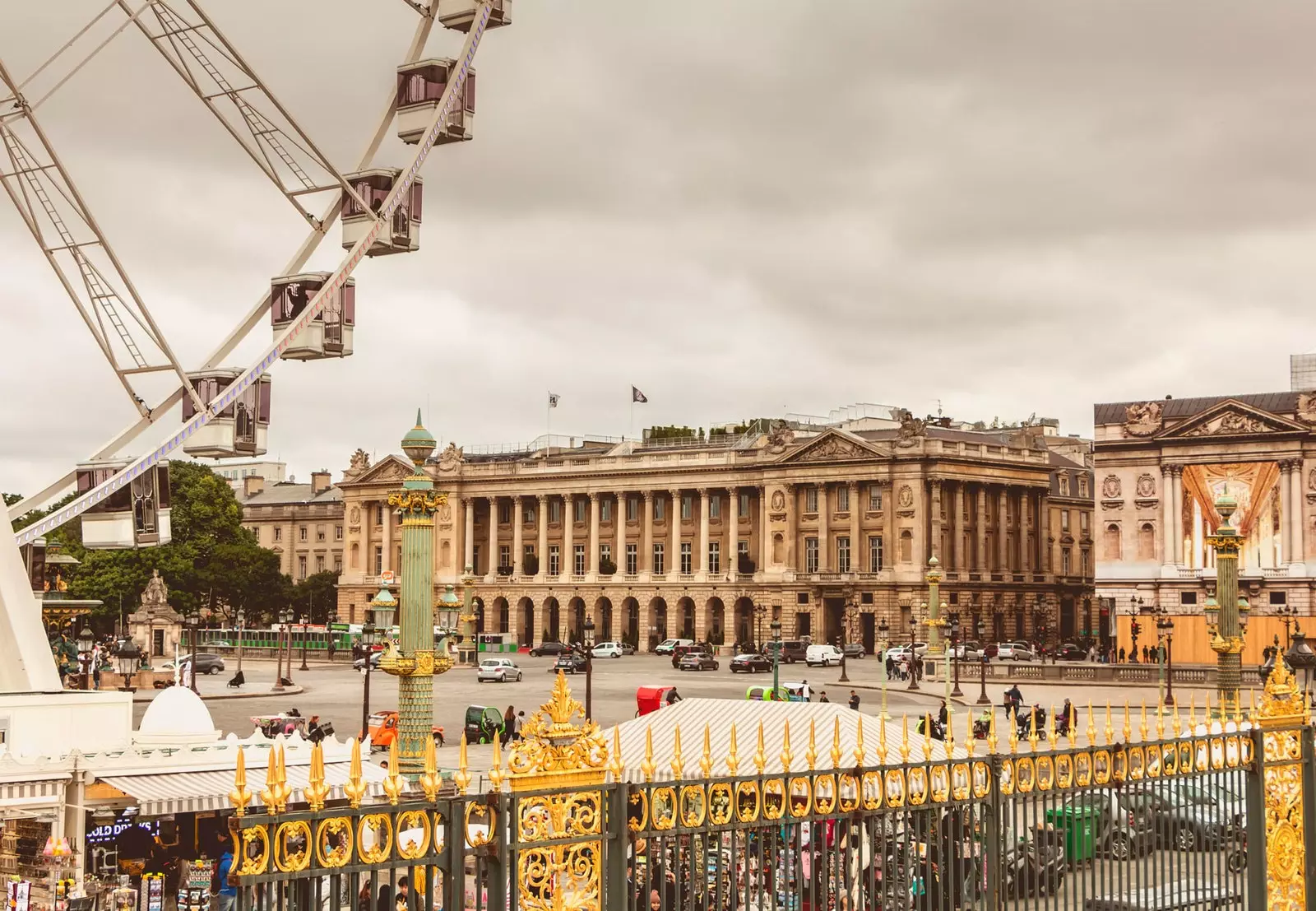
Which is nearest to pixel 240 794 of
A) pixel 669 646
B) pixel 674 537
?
pixel 669 646

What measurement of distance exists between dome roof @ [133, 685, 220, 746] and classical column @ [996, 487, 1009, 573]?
100m

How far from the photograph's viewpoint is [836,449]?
117 m

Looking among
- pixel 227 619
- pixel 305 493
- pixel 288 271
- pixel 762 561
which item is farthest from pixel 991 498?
pixel 288 271

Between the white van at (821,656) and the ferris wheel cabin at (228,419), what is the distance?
7003 cm

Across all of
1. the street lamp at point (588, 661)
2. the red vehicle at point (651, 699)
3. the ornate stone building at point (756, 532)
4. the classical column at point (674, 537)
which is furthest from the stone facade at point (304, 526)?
the red vehicle at point (651, 699)

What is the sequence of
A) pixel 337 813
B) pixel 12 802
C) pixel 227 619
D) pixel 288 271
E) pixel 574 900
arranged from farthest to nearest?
pixel 227 619, pixel 288 271, pixel 12 802, pixel 574 900, pixel 337 813

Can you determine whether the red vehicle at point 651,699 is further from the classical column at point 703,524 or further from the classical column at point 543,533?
the classical column at point 543,533

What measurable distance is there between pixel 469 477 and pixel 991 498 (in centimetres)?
4199

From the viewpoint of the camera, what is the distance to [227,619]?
417ft

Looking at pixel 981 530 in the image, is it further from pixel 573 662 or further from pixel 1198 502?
pixel 573 662

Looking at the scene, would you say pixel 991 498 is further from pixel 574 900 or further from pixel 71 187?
pixel 574 900

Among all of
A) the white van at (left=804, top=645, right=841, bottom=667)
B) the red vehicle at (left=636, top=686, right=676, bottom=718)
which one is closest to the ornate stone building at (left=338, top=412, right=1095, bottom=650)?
the white van at (left=804, top=645, right=841, bottom=667)

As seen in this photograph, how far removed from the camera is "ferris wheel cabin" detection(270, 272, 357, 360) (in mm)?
22750

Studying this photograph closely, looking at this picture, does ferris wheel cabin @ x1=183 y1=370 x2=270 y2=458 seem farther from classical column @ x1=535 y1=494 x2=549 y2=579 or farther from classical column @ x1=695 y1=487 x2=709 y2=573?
classical column @ x1=535 y1=494 x2=549 y2=579
